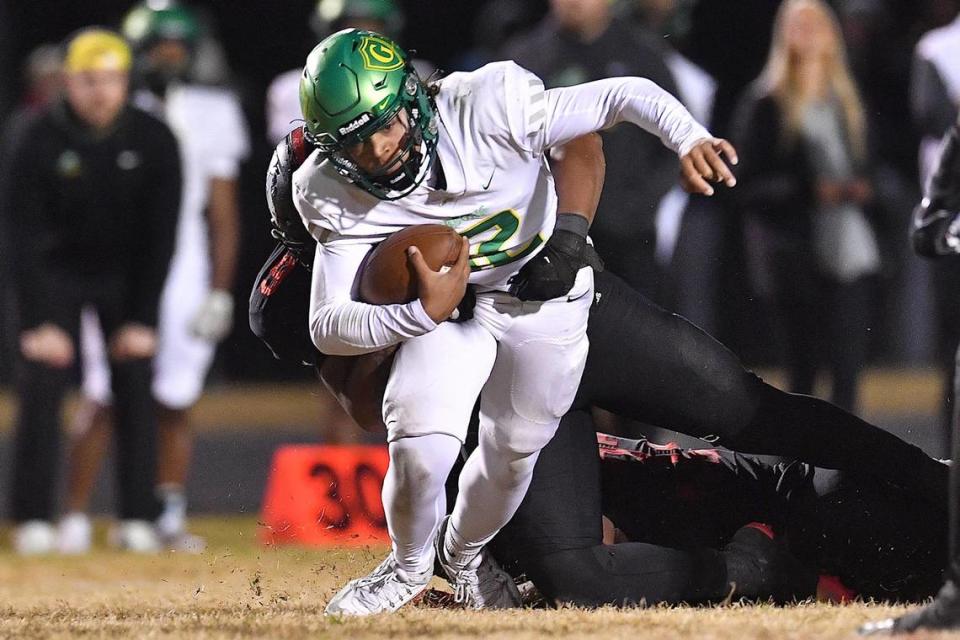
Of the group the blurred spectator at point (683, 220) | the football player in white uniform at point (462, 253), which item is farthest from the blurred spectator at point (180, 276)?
the football player in white uniform at point (462, 253)

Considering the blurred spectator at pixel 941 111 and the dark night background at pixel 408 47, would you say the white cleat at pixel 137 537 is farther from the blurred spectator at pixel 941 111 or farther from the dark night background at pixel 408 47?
the dark night background at pixel 408 47

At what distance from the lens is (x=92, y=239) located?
6805mm

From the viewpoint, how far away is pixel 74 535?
6762 mm

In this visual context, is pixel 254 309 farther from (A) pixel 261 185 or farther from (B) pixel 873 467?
(A) pixel 261 185

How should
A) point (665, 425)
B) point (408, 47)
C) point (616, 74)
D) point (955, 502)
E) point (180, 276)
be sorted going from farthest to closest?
point (408, 47)
point (180, 276)
point (616, 74)
point (665, 425)
point (955, 502)

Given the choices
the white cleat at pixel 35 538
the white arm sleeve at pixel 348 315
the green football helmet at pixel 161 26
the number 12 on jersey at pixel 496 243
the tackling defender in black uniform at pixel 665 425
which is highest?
the green football helmet at pixel 161 26

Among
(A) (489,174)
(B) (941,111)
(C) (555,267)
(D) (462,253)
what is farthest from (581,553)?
(B) (941,111)

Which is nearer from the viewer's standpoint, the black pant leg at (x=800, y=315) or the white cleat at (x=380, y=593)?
the white cleat at (x=380, y=593)

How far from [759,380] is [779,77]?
2.76 meters

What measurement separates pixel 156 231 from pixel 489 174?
10.1ft

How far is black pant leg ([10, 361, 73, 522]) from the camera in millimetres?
6809

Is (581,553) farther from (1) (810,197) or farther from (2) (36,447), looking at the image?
(2) (36,447)

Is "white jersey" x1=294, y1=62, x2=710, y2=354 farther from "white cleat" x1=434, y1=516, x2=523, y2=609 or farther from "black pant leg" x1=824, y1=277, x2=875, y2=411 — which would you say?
"black pant leg" x1=824, y1=277, x2=875, y2=411

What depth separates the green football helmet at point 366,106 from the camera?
388 cm
